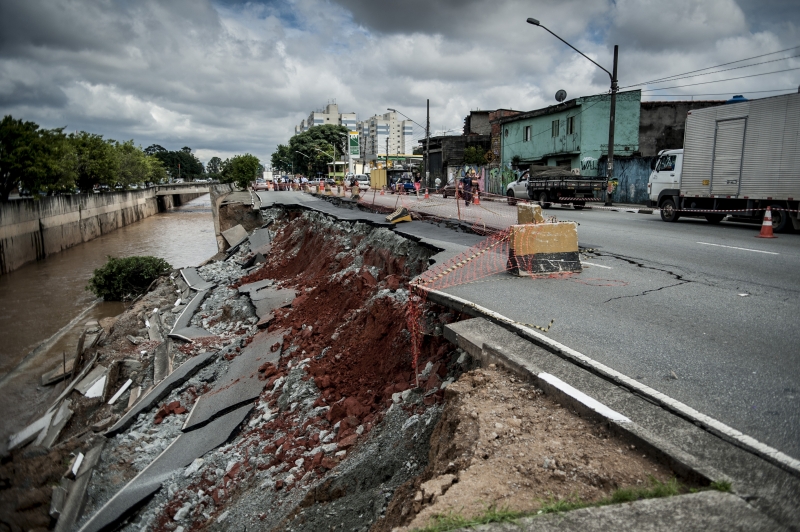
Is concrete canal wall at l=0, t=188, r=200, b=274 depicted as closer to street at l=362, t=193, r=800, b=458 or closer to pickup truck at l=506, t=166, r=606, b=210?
pickup truck at l=506, t=166, r=606, b=210

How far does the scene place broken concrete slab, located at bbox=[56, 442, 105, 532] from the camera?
6.18 meters

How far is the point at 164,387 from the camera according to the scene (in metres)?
9.05

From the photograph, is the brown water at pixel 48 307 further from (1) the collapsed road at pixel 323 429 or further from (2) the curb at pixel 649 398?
(2) the curb at pixel 649 398

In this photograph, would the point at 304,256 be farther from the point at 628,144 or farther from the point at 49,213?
the point at 49,213

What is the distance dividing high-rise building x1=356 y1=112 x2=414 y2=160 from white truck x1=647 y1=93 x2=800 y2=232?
166 meters

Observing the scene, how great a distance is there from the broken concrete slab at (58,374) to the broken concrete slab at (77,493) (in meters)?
6.49

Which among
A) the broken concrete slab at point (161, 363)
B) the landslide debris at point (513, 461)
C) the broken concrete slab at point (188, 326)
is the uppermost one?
the landslide debris at point (513, 461)

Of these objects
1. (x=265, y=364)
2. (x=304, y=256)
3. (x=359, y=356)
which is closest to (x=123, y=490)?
(x=265, y=364)

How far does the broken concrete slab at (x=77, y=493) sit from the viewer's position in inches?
243

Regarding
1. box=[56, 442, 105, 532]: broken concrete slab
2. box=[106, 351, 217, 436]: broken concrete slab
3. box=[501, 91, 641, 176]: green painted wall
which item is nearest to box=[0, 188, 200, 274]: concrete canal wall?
box=[106, 351, 217, 436]: broken concrete slab

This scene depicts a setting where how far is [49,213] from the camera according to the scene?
3531 cm

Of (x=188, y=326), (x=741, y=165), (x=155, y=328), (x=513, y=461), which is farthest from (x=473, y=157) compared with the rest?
(x=513, y=461)

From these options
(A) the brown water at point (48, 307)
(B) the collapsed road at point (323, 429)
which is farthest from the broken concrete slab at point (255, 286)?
(A) the brown water at point (48, 307)

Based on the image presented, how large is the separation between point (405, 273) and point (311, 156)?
93176 mm
